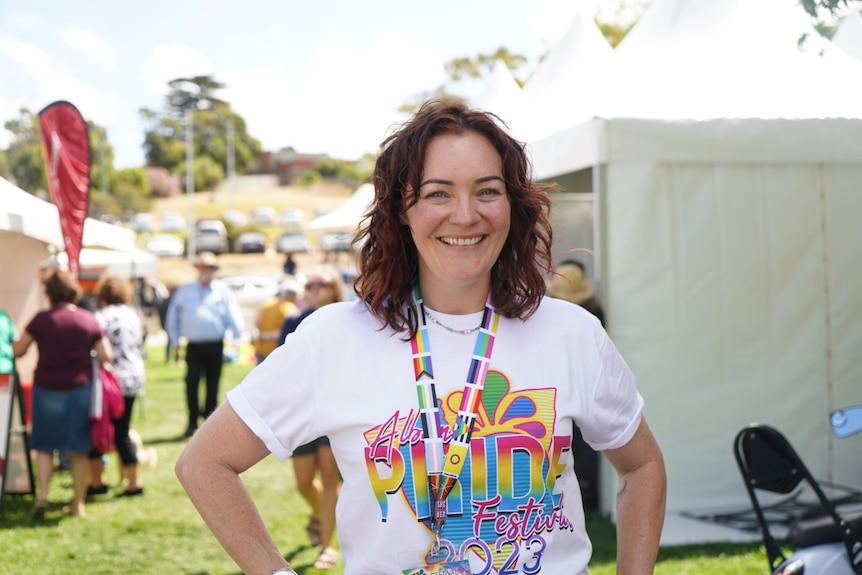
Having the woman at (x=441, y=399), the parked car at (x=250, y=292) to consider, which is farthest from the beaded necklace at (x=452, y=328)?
the parked car at (x=250, y=292)

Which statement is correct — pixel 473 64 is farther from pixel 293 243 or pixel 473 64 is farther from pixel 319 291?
pixel 319 291

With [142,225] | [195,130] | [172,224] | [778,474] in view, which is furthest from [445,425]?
[195,130]

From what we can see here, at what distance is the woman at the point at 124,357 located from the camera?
297 inches

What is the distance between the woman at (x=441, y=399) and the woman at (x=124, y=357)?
619 cm

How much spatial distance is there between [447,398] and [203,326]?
856cm

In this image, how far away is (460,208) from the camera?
1.78m

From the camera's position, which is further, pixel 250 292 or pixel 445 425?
pixel 250 292

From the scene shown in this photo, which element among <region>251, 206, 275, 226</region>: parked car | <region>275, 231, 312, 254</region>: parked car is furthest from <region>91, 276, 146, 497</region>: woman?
<region>251, 206, 275, 226</region>: parked car

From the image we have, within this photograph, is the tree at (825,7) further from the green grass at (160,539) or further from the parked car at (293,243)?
the parked car at (293,243)

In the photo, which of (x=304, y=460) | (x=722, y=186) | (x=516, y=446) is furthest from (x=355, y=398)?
(x=722, y=186)

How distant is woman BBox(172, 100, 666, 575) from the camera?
1690 millimetres

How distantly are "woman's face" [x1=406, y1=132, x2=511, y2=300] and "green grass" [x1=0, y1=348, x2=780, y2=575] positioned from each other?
149 inches

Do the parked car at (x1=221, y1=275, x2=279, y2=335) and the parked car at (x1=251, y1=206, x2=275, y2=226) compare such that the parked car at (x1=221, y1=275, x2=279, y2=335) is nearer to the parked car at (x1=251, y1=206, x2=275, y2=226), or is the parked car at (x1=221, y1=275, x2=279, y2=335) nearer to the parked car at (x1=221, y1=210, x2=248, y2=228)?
the parked car at (x1=251, y1=206, x2=275, y2=226)

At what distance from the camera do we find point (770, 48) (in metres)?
6.70
